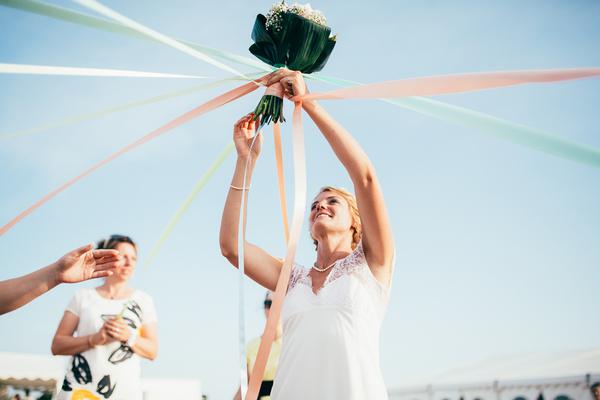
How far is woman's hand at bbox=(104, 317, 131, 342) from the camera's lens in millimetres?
3072

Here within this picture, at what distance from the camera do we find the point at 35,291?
2041 millimetres

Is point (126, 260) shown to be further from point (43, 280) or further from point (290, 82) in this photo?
point (290, 82)

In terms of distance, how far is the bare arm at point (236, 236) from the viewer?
2598mm

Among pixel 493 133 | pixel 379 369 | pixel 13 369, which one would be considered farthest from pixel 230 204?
pixel 13 369

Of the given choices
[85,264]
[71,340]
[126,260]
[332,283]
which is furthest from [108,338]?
[332,283]

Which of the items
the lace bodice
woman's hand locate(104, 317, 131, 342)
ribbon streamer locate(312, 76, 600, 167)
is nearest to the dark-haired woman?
woman's hand locate(104, 317, 131, 342)

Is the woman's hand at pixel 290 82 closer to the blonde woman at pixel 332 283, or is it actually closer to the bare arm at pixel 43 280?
the blonde woman at pixel 332 283

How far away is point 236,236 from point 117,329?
1195 mm

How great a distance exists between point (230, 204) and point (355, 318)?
102cm

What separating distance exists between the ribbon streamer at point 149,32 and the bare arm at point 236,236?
0.44 metres

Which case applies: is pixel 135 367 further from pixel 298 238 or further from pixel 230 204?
pixel 298 238

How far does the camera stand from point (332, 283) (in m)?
2.20

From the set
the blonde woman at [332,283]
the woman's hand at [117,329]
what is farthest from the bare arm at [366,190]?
the woman's hand at [117,329]

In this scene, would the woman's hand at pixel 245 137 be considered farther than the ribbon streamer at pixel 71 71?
Yes
